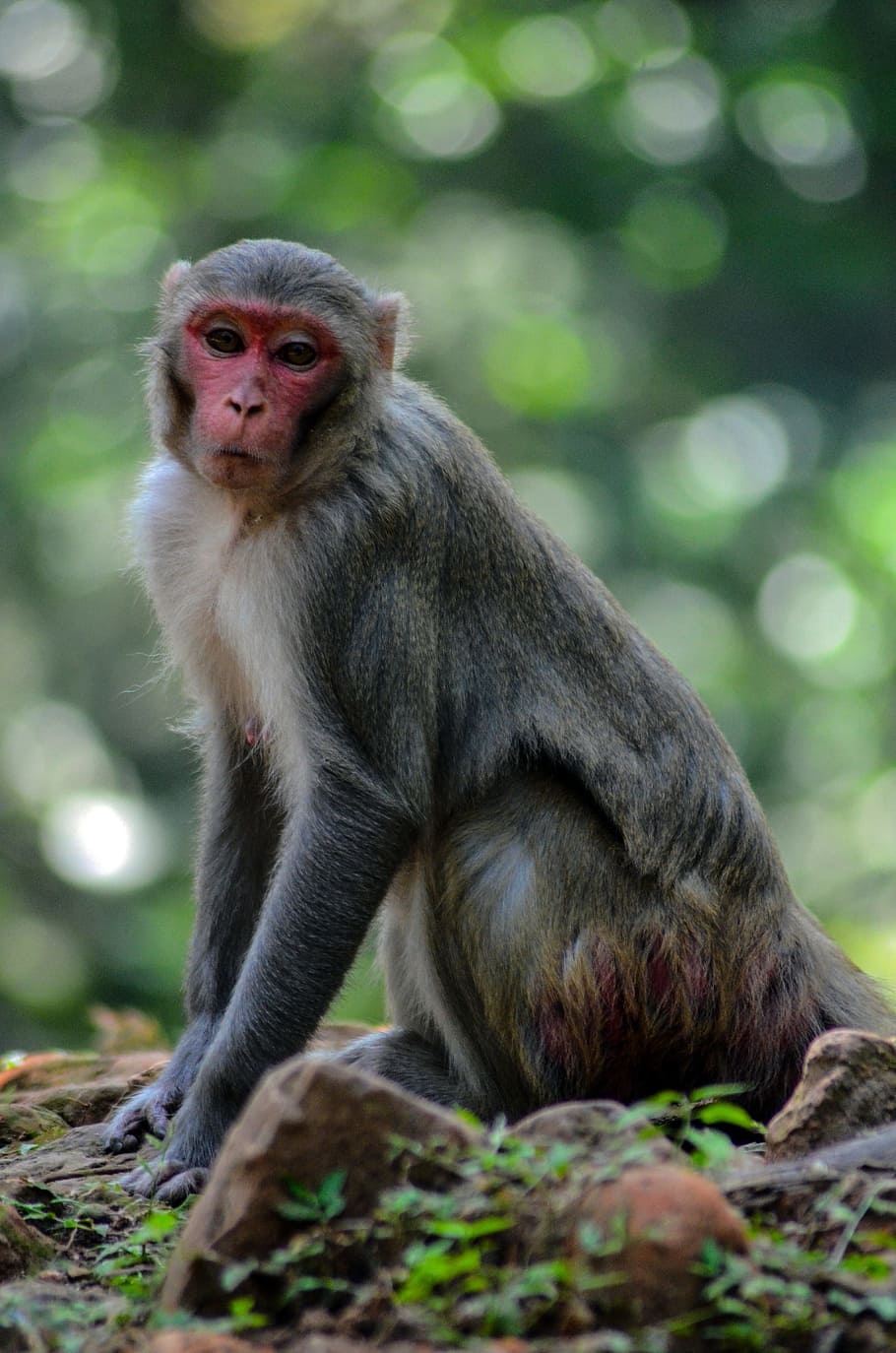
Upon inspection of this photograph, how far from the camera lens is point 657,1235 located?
159 inches

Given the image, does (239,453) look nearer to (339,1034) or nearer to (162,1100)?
(162,1100)

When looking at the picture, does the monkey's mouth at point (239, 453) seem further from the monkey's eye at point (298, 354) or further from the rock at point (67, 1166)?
the rock at point (67, 1166)

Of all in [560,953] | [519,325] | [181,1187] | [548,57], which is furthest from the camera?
[548,57]

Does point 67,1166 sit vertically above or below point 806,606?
below

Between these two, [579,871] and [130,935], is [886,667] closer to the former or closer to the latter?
[130,935]

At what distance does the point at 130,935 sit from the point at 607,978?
410 inches

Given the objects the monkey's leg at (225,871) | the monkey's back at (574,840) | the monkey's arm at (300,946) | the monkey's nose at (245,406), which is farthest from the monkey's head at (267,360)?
the monkey's leg at (225,871)

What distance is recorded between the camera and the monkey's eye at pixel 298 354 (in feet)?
22.0

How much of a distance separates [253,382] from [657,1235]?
12.3 ft

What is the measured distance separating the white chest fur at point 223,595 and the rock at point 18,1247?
2.12 metres

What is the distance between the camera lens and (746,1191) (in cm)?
491

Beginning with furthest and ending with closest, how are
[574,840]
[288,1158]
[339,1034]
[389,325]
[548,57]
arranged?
[548,57], [339,1034], [389,325], [574,840], [288,1158]

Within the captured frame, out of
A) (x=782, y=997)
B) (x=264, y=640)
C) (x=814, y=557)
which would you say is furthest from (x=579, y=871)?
(x=814, y=557)

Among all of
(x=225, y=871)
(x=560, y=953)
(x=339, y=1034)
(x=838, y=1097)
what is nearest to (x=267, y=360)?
(x=225, y=871)
